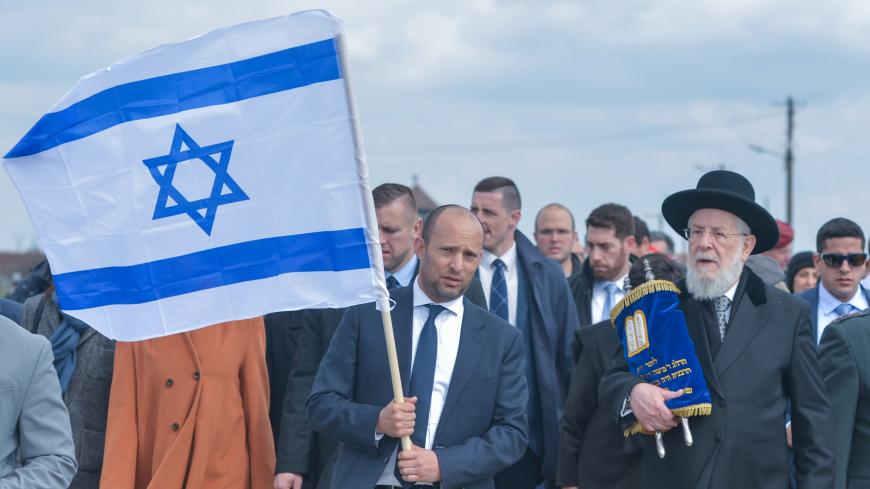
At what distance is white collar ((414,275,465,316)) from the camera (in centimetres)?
557

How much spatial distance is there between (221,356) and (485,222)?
7.98ft

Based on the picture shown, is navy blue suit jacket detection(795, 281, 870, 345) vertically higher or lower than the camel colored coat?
lower

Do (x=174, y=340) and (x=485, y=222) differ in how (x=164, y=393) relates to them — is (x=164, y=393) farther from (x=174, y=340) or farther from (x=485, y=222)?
(x=485, y=222)

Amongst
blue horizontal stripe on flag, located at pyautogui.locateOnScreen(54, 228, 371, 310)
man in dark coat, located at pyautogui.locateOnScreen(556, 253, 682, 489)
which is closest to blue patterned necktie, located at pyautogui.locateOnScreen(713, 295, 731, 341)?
man in dark coat, located at pyautogui.locateOnScreen(556, 253, 682, 489)

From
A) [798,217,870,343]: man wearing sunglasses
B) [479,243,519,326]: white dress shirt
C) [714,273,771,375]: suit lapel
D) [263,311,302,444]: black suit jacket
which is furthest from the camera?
[798,217,870,343]: man wearing sunglasses

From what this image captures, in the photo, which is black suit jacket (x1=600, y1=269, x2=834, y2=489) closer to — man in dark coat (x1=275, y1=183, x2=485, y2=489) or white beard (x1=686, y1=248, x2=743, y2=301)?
white beard (x1=686, y1=248, x2=743, y2=301)

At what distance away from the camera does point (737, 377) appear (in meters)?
5.08

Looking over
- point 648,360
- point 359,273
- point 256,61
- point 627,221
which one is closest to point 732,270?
point 648,360

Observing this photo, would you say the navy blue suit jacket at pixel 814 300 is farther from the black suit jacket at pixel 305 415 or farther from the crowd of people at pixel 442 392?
the black suit jacket at pixel 305 415

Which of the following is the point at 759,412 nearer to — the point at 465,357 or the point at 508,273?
the point at 465,357

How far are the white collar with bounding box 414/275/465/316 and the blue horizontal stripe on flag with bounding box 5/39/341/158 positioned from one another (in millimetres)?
1126

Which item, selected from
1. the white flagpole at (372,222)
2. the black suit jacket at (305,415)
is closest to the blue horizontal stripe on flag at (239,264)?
the white flagpole at (372,222)

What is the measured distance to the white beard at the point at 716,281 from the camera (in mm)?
5258

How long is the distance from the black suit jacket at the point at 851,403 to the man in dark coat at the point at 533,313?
1.92 meters
